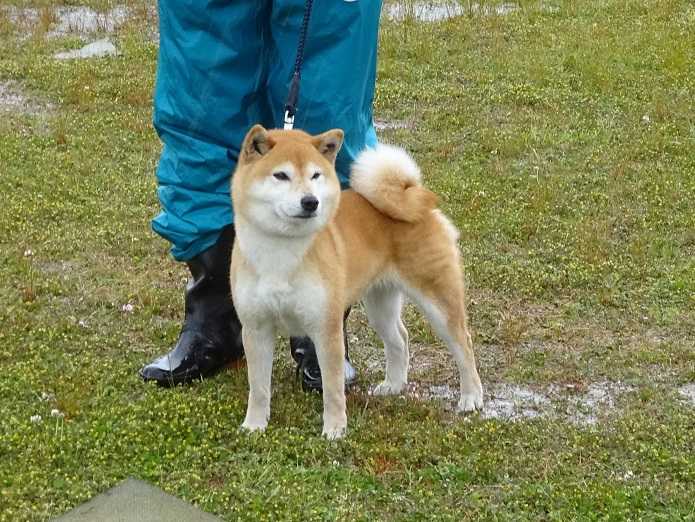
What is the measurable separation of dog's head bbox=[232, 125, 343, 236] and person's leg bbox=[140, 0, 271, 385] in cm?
62

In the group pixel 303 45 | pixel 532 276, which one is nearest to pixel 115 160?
pixel 532 276

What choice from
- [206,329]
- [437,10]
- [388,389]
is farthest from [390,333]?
[437,10]

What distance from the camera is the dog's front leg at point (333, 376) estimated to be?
4172 mm

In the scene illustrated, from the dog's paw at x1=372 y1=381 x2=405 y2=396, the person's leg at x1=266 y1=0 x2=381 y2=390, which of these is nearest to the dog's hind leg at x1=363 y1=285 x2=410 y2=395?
the dog's paw at x1=372 y1=381 x2=405 y2=396

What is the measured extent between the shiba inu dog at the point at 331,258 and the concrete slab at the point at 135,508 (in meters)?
0.56

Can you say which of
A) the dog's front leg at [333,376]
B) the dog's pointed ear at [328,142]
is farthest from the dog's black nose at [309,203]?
the dog's front leg at [333,376]

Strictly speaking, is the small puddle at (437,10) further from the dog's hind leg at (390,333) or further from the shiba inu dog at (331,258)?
the shiba inu dog at (331,258)

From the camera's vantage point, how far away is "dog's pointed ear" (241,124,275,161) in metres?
4.00

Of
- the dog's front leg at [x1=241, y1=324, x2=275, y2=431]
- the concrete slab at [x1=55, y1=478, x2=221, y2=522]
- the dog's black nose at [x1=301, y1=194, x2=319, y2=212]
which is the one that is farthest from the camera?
the dog's front leg at [x1=241, y1=324, x2=275, y2=431]

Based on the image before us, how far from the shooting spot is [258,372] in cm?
430

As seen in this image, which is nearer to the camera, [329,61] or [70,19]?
[329,61]

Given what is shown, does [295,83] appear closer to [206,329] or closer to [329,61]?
[329,61]

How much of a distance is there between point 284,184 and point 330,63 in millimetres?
717

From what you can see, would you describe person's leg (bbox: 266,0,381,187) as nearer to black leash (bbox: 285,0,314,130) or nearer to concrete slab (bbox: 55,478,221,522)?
black leash (bbox: 285,0,314,130)
